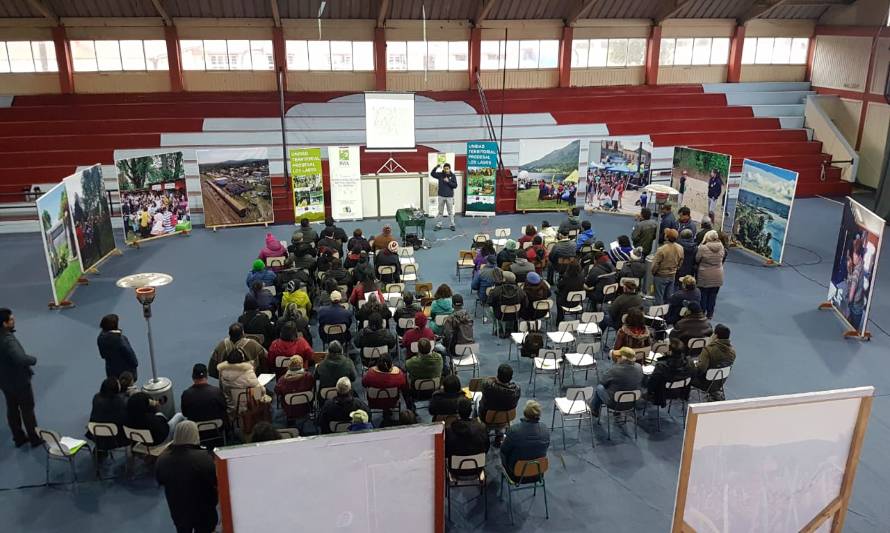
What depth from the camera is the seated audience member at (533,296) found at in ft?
32.5

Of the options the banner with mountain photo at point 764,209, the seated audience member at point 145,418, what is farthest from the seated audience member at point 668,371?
the banner with mountain photo at point 764,209

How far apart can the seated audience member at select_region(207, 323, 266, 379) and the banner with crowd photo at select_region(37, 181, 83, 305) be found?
481 cm

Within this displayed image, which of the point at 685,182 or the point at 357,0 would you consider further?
the point at 357,0

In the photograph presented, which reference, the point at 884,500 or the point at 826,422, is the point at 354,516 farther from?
the point at 884,500

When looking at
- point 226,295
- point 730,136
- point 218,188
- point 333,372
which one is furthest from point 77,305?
point 730,136

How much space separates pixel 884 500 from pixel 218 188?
45.5 ft

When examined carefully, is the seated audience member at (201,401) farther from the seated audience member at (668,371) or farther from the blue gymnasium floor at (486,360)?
the seated audience member at (668,371)

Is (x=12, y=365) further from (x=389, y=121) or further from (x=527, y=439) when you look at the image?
(x=389, y=121)

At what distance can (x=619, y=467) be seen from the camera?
734cm

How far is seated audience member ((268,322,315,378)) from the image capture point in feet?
26.1

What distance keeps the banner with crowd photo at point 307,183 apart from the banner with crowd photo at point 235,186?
0.62 m

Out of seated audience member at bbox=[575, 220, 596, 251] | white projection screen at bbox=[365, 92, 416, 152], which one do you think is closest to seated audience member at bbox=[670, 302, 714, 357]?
seated audience member at bbox=[575, 220, 596, 251]

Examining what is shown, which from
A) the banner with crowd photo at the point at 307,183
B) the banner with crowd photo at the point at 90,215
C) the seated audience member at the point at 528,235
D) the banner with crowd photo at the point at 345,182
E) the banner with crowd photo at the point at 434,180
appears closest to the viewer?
the seated audience member at the point at 528,235

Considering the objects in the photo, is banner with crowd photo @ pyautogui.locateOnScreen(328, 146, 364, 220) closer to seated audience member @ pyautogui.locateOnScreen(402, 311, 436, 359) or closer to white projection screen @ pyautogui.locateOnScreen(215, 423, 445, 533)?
seated audience member @ pyautogui.locateOnScreen(402, 311, 436, 359)
